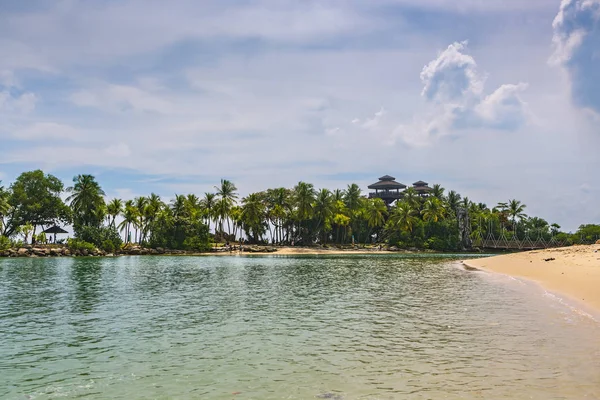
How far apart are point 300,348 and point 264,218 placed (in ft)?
359

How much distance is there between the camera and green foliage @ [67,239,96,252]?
88.9 metres

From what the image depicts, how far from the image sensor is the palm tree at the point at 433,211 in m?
120

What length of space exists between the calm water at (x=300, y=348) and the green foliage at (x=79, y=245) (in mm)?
71018

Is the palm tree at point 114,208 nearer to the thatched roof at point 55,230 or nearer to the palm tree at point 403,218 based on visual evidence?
the thatched roof at point 55,230

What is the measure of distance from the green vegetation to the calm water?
261 feet

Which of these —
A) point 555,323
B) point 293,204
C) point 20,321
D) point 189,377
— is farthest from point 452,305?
point 293,204

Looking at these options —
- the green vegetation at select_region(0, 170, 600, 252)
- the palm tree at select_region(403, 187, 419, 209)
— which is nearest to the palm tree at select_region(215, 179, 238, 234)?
the green vegetation at select_region(0, 170, 600, 252)

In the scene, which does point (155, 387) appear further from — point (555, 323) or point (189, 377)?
point (555, 323)

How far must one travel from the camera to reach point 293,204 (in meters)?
118

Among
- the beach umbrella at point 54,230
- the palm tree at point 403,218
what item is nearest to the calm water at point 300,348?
the beach umbrella at point 54,230

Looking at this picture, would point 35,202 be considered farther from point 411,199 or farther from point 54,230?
point 411,199

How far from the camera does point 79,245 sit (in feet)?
293

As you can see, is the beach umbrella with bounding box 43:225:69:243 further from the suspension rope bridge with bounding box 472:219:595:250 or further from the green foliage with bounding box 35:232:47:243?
the suspension rope bridge with bounding box 472:219:595:250

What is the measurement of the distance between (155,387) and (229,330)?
6416 millimetres
